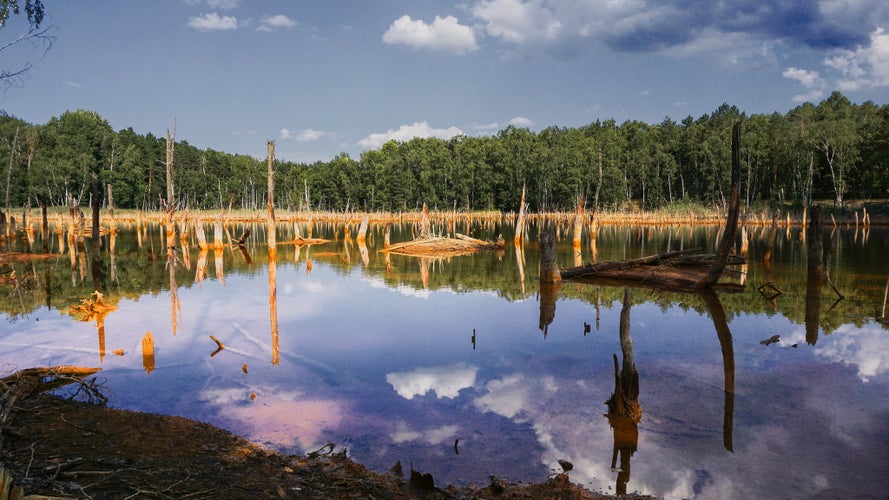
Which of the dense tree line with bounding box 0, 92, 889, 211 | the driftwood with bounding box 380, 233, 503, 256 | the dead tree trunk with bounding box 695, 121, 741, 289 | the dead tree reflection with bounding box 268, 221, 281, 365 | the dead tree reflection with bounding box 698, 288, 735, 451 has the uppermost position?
the dense tree line with bounding box 0, 92, 889, 211

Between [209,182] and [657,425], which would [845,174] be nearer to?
[657,425]

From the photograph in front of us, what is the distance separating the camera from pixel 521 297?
22.0 metres

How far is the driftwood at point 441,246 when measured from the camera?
40281 mm

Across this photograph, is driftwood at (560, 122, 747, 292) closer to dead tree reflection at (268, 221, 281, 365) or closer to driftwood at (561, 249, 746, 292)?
driftwood at (561, 249, 746, 292)

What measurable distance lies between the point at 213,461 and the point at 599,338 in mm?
11065

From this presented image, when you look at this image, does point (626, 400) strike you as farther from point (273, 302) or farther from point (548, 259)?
point (548, 259)

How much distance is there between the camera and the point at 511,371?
480 inches

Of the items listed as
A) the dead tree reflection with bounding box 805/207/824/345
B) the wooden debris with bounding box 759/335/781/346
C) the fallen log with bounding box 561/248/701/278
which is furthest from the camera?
the fallen log with bounding box 561/248/701/278

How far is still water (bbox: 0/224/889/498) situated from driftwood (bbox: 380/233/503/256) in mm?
14952

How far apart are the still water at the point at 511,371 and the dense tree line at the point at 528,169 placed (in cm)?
6651

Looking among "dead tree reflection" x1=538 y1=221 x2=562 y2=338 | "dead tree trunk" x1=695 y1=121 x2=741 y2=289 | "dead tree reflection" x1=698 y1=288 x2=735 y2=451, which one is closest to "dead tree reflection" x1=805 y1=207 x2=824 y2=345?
"dead tree reflection" x1=698 y1=288 x2=735 y2=451

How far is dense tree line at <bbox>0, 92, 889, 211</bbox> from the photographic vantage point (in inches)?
3263

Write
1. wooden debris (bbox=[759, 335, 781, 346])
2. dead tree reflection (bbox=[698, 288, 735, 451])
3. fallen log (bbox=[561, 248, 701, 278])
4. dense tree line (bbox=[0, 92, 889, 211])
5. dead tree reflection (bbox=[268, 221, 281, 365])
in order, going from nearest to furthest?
dead tree reflection (bbox=[698, 288, 735, 451])
dead tree reflection (bbox=[268, 221, 281, 365])
wooden debris (bbox=[759, 335, 781, 346])
fallen log (bbox=[561, 248, 701, 278])
dense tree line (bbox=[0, 92, 889, 211])

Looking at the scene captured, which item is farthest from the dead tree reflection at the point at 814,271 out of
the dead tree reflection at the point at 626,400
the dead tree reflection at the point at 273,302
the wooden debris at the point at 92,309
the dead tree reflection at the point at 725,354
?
the wooden debris at the point at 92,309
